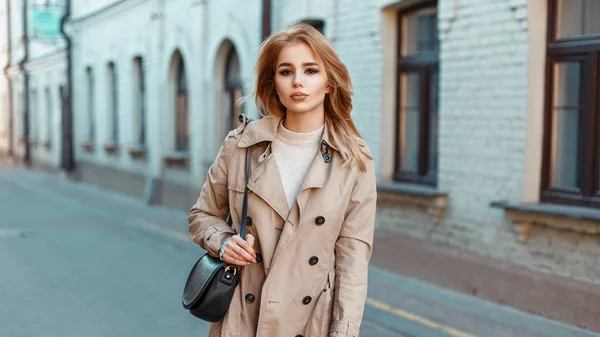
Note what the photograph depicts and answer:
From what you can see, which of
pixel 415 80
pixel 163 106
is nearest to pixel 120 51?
pixel 163 106

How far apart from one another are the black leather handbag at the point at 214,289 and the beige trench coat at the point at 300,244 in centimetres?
5

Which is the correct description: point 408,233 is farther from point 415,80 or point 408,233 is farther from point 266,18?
point 266,18

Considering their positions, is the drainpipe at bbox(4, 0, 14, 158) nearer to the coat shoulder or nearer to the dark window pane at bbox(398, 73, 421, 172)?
the dark window pane at bbox(398, 73, 421, 172)

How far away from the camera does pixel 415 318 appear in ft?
23.8

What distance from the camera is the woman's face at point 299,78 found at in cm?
279

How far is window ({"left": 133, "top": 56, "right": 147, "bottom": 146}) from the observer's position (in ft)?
63.3

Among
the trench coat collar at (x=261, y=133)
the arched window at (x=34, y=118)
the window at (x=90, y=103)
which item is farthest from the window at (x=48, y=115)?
the trench coat collar at (x=261, y=133)

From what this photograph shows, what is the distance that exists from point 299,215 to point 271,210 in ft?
0.35

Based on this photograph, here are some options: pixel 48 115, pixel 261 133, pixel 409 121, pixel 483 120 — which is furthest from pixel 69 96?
pixel 261 133

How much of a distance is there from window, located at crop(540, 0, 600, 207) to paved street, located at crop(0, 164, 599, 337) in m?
1.25

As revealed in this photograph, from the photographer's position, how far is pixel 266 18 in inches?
492

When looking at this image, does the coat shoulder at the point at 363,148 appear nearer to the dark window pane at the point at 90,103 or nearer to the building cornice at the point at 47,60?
the dark window pane at the point at 90,103

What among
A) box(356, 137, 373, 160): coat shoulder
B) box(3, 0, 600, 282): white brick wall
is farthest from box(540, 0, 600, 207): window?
box(356, 137, 373, 160): coat shoulder

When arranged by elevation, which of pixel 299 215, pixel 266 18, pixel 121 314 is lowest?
pixel 121 314
